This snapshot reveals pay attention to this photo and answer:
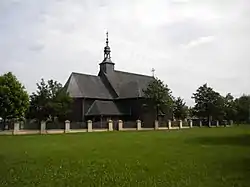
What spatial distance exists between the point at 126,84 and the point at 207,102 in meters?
20.8

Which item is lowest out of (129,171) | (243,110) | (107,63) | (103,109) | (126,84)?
(129,171)

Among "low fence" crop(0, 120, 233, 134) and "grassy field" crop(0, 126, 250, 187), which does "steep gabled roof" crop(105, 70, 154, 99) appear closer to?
"low fence" crop(0, 120, 233, 134)

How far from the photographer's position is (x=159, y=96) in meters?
64.0

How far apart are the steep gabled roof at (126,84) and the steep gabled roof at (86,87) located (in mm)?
2096

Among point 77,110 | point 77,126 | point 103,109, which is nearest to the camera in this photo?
point 77,126

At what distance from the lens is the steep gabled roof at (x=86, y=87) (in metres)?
63.5

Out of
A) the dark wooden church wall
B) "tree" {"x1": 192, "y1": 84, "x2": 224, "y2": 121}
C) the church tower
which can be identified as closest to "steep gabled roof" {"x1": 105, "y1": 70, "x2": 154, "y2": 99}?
the church tower

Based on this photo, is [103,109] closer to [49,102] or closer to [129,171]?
[49,102]

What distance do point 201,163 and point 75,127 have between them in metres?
40.3

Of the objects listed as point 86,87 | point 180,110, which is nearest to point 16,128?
point 86,87

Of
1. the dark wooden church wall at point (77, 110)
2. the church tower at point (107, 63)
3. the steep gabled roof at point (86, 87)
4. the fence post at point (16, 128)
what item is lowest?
the fence post at point (16, 128)

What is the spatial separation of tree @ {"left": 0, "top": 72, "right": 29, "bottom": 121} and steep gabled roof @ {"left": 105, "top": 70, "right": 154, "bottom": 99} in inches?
830

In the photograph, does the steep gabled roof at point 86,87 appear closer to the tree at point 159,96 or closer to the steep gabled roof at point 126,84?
the steep gabled roof at point 126,84

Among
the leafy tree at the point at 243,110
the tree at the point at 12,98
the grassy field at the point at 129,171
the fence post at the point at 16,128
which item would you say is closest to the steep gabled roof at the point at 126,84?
the tree at the point at 12,98
